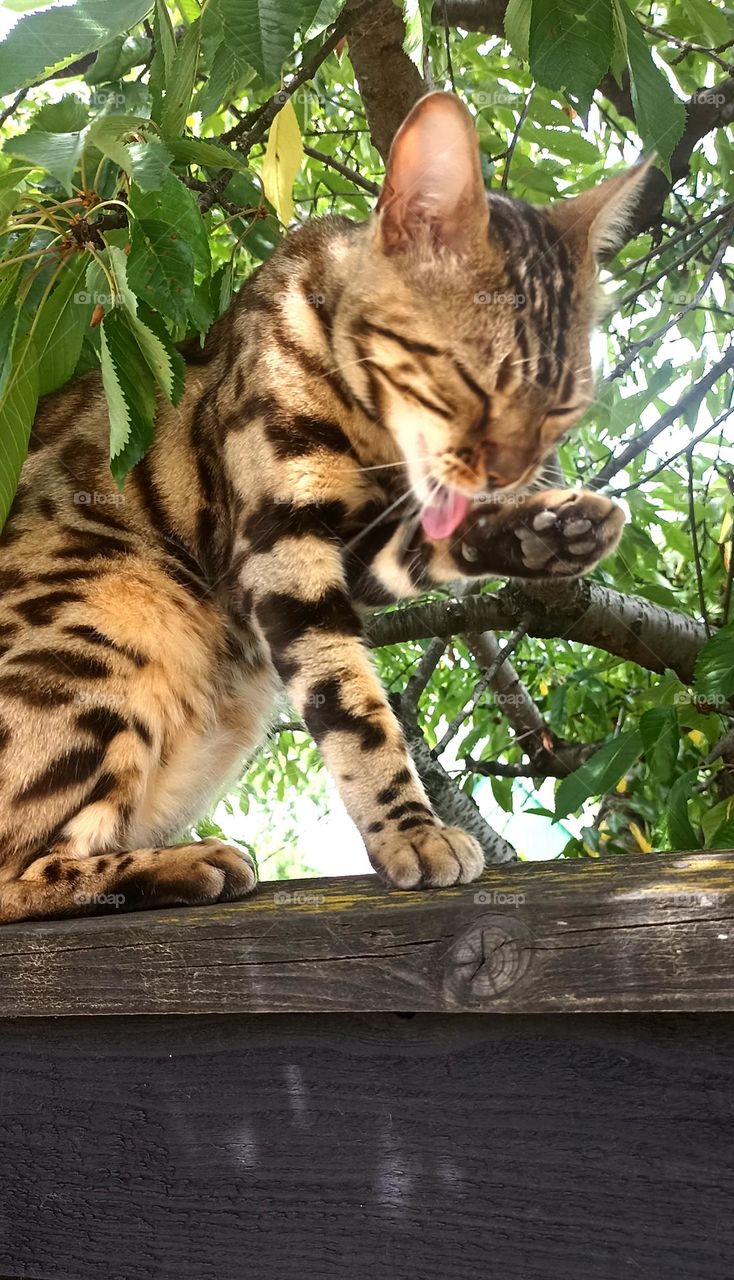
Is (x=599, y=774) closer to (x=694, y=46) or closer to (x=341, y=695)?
(x=341, y=695)


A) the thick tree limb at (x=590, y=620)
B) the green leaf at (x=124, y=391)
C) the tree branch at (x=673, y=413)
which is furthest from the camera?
the thick tree limb at (x=590, y=620)

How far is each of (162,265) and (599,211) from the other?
2.83 ft

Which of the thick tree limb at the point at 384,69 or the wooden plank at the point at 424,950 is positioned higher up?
the thick tree limb at the point at 384,69

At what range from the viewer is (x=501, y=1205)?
105 centimetres

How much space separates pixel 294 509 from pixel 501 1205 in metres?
1.08

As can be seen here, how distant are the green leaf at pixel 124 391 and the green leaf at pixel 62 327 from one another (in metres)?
0.20

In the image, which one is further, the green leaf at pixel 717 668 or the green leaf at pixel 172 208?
the green leaf at pixel 717 668

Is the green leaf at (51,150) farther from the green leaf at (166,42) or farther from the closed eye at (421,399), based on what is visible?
the closed eye at (421,399)

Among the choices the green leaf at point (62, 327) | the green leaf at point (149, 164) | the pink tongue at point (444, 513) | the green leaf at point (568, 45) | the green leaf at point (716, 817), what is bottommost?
the green leaf at point (716, 817)

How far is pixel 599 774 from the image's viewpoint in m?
2.07

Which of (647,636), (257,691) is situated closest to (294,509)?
(257,691)

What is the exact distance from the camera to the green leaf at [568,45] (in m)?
1.47

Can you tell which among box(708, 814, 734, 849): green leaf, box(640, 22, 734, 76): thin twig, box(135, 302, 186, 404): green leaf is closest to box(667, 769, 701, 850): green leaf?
box(708, 814, 734, 849): green leaf

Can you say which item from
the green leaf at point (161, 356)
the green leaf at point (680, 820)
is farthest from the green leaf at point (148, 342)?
the green leaf at point (680, 820)
